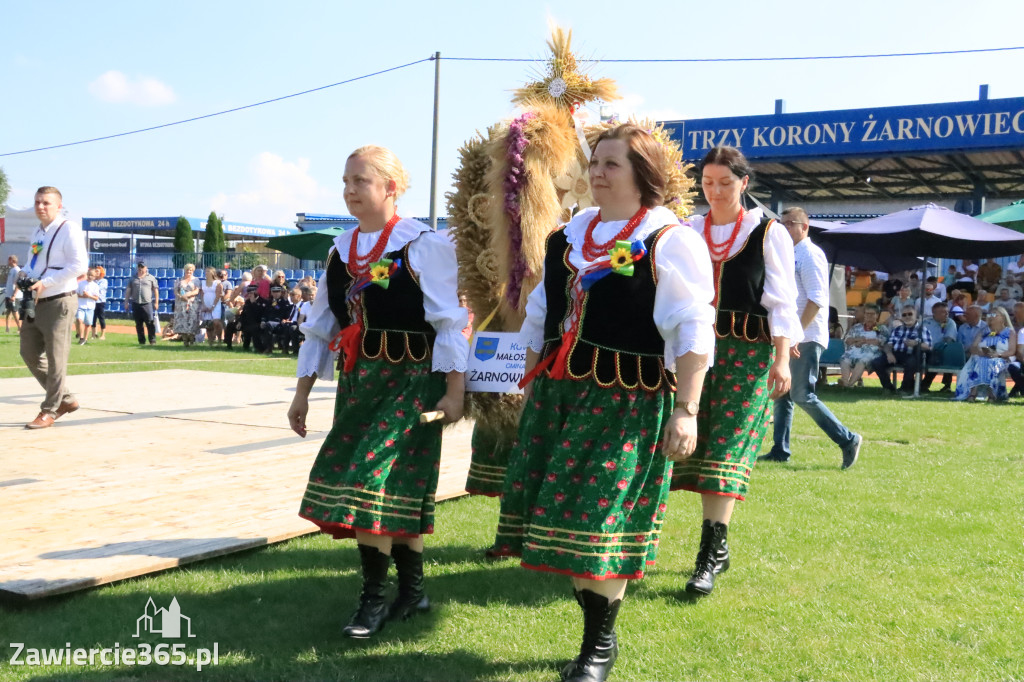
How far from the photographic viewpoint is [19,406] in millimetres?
9172

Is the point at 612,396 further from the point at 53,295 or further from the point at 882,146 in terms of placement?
the point at 882,146

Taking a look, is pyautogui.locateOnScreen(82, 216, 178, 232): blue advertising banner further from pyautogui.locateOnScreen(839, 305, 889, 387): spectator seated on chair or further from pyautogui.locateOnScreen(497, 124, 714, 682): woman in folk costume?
pyautogui.locateOnScreen(497, 124, 714, 682): woman in folk costume

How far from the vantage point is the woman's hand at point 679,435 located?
3021 mm

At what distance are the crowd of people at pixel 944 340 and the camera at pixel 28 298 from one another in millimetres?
10917

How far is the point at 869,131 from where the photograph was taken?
20.3 m

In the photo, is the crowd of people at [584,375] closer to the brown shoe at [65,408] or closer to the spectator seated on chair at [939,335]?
the brown shoe at [65,408]

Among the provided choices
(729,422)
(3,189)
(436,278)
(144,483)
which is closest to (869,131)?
(729,422)

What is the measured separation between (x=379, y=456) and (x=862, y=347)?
478 inches

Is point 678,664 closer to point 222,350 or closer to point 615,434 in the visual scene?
point 615,434

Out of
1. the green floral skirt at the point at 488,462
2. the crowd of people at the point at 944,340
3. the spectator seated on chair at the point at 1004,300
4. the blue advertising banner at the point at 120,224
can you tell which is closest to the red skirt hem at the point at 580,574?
the green floral skirt at the point at 488,462

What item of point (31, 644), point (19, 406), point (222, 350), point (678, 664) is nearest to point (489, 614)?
point (678, 664)

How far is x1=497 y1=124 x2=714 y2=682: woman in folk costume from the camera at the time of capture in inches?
121

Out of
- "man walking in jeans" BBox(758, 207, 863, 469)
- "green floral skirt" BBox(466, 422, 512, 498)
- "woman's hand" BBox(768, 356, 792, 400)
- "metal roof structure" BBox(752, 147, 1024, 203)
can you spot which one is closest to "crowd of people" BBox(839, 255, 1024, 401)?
"metal roof structure" BBox(752, 147, 1024, 203)

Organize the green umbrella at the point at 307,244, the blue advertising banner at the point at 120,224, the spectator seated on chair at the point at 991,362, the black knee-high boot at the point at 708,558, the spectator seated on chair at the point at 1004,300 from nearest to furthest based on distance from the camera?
the black knee-high boot at the point at 708,558 → the spectator seated on chair at the point at 991,362 → the spectator seated on chair at the point at 1004,300 → the green umbrella at the point at 307,244 → the blue advertising banner at the point at 120,224
